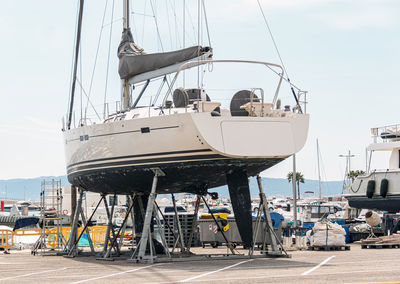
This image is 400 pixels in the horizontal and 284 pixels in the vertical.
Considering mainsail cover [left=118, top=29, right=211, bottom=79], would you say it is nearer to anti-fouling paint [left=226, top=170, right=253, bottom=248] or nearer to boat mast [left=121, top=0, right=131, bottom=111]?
boat mast [left=121, top=0, right=131, bottom=111]

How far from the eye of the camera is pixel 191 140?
17.6 metres

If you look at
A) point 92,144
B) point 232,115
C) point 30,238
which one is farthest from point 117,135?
point 30,238

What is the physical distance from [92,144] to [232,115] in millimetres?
4515

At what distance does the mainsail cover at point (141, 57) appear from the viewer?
792 inches

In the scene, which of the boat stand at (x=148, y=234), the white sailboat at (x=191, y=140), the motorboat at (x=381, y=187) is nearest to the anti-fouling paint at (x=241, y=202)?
the white sailboat at (x=191, y=140)

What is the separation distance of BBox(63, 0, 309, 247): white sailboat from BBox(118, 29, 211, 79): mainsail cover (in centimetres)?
4

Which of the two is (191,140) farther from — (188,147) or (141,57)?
(141,57)

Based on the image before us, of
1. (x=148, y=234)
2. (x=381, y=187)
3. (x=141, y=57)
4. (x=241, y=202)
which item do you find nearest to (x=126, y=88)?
(x=141, y=57)

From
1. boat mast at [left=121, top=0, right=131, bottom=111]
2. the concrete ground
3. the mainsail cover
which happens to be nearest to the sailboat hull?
the concrete ground

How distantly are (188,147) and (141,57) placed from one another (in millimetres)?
5358

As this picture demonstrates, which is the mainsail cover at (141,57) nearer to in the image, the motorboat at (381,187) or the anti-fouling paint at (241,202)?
the anti-fouling paint at (241,202)

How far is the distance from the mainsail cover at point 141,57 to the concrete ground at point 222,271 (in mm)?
6270

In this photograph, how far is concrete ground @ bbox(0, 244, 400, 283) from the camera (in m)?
13.3

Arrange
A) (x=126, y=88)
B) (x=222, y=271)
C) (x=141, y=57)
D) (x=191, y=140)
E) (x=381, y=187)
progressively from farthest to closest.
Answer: (x=381, y=187), (x=126, y=88), (x=141, y=57), (x=191, y=140), (x=222, y=271)
